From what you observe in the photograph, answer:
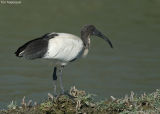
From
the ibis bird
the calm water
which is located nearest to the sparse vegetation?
the ibis bird

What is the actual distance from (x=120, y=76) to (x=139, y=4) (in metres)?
6.47

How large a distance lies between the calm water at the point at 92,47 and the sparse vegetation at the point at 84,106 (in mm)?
1639

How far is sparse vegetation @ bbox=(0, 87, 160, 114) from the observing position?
7.94 metres

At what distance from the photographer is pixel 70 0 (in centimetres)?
1742

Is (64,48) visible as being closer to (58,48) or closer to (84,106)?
(58,48)

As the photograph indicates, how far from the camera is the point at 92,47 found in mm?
13320

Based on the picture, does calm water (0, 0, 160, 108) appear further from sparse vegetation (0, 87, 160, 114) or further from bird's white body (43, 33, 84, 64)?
sparse vegetation (0, 87, 160, 114)

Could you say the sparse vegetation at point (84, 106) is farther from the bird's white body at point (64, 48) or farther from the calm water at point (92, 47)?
the calm water at point (92, 47)

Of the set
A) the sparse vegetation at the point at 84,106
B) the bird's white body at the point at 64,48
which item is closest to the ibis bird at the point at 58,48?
the bird's white body at the point at 64,48

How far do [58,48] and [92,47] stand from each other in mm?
4534

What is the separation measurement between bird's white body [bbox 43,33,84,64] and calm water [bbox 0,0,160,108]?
29.2 inches

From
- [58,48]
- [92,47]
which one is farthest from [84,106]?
[92,47]

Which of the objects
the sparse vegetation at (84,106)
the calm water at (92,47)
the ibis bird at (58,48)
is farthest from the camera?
the calm water at (92,47)

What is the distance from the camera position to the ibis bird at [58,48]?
8.52 meters
